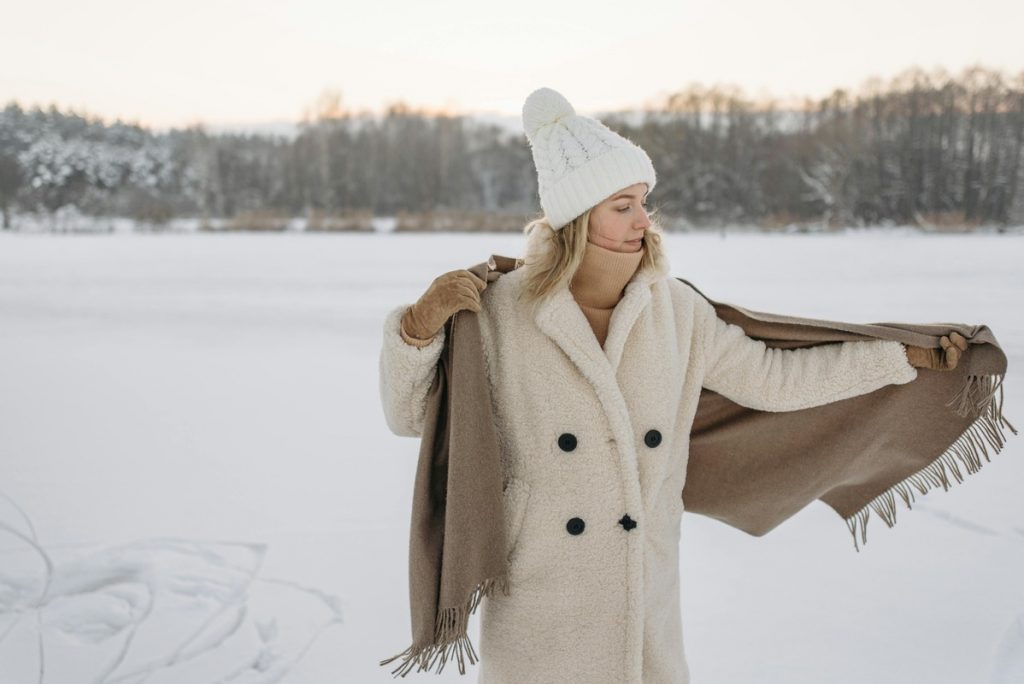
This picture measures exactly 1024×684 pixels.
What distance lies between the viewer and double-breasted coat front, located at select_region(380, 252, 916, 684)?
1.63 meters

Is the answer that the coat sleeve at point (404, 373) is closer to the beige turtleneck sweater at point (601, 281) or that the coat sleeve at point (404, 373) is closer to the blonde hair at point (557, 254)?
the blonde hair at point (557, 254)

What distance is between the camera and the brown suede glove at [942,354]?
1767 millimetres

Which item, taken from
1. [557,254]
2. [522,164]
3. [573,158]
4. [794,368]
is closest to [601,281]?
[557,254]

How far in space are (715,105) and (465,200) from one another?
14.4 metres

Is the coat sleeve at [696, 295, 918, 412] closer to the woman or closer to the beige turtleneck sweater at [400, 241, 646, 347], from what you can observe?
the woman

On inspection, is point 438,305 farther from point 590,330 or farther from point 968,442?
point 968,442

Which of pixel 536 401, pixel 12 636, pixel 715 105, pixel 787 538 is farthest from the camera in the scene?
pixel 715 105

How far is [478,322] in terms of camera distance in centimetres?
165

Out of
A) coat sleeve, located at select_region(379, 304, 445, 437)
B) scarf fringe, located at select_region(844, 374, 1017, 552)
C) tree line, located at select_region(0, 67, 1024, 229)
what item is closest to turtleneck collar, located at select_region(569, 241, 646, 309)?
coat sleeve, located at select_region(379, 304, 445, 437)

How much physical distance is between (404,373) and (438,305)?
0.17 m

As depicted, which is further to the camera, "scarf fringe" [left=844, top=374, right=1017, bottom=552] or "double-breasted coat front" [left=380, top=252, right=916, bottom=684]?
"scarf fringe" [left=844, top=374, right=1017, bottom=552]

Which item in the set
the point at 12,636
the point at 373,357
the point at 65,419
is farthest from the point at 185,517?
the point at 373,357

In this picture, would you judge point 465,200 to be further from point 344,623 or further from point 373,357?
point 344,623

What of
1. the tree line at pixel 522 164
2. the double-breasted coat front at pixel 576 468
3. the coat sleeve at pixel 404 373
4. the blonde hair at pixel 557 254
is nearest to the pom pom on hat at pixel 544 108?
the blonde hair at pixel 557 254
